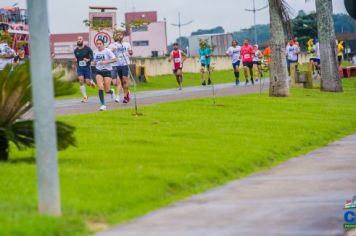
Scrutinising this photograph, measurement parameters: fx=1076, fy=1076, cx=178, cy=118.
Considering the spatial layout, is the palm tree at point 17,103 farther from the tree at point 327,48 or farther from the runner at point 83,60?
the tree at point 327,48

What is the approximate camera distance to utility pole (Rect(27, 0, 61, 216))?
36.2ft

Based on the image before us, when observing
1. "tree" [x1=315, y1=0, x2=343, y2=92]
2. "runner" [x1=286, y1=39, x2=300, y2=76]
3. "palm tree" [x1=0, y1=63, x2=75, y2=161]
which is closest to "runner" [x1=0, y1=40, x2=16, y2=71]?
"tree" [x1=315, y1=0, x2=343, y2=92]

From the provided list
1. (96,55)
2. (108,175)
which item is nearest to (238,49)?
(96,55)

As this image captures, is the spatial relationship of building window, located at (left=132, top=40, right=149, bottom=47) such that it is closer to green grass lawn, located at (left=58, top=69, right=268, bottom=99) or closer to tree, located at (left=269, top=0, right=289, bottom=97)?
green grass lawn, located at (left=58, top=69, right=268, bottom=99)

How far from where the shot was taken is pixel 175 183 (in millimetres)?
13570

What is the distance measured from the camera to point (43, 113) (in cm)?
1116

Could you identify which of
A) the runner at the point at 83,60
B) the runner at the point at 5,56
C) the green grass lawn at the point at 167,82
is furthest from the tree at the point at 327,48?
the runner at the point at 5,56

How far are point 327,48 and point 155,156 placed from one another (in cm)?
2316

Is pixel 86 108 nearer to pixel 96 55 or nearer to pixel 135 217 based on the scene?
pixel 96 55

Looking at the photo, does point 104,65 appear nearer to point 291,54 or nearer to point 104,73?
point 104,73

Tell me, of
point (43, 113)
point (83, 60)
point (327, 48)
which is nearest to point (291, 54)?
point (327, 48)

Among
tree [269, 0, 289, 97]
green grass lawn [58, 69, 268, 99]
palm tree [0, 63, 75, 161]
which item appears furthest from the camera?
green grass lawn [58, 69, 268, 99]

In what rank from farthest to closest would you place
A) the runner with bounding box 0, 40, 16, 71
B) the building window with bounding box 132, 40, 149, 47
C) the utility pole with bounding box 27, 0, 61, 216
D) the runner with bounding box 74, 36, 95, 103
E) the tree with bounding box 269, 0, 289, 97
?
the building window with bounding box 132, 40, 149, 47, the tree with bounding box 269, 0, 289, 97, the runner with bounding box 0, 40, 16, 71, the runner with bounding box 74, 36, 95, 103, the utility pole with bounding box 27, 0, 61, 216

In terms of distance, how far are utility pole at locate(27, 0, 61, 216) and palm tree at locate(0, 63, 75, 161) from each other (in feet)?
Answer: 10.9
